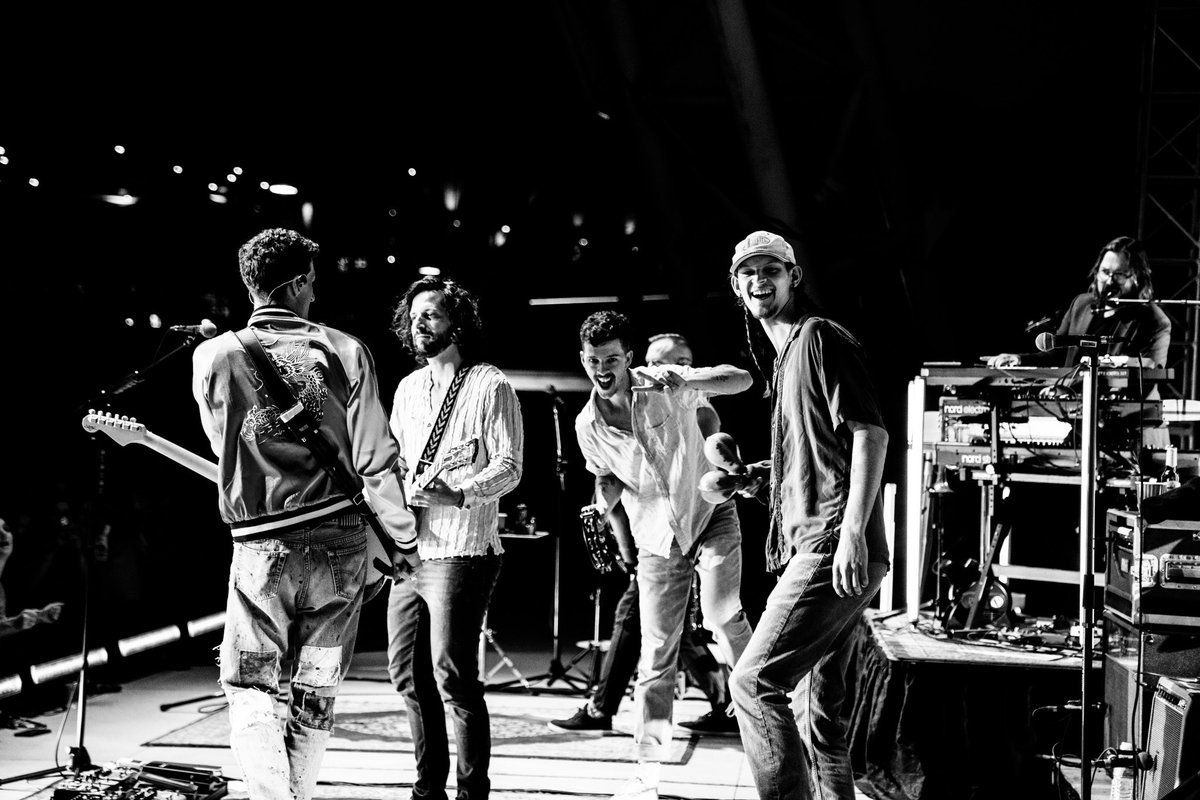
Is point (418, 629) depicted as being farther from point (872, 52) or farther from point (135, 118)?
point (872, 52)

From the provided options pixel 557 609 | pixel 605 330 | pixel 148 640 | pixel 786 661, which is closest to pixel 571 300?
pixel 557 609

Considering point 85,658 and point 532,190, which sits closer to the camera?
point 85,658

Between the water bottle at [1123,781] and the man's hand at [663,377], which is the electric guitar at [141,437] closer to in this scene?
the man's hand at [663,377]

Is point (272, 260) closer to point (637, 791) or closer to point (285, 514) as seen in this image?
point (285, 514)

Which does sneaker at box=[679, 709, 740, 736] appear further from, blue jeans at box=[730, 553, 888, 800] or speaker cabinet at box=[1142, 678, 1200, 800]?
blue jeans at box=[730, 553, 888, 800]

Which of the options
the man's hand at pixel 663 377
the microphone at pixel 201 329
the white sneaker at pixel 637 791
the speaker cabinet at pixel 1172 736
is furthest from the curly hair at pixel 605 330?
the speaker cabinet at pixel 1172 736

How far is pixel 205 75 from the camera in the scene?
27.2ft

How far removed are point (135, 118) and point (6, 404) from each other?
2.30 meters

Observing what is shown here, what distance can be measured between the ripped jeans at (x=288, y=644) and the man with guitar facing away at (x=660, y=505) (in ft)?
4.79

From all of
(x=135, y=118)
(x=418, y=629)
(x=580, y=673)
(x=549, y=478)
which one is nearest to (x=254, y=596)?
(x=418, y=629)

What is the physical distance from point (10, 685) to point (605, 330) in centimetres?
355

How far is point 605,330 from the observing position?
455 cm

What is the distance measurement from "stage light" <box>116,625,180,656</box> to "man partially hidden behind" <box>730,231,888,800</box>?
5.02m

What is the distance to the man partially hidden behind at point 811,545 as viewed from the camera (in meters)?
2.86
